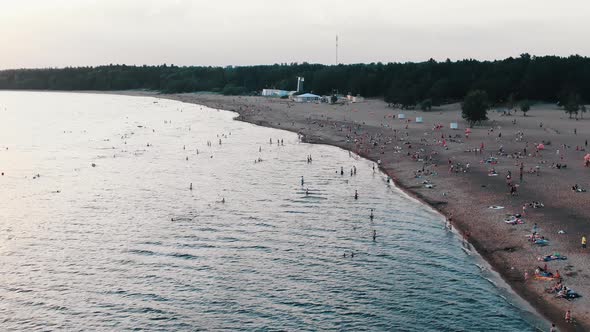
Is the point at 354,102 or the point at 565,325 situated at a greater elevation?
the point at 354,102

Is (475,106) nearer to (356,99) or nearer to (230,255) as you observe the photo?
(356,99)

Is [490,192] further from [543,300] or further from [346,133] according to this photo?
[346,133]

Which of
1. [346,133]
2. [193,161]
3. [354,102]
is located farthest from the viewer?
[354,102]

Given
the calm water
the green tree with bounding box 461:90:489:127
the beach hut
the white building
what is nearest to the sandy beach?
the green tree with bounding box 461:90:489:127

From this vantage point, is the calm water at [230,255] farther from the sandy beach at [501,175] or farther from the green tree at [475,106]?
the green tree at [475,106]

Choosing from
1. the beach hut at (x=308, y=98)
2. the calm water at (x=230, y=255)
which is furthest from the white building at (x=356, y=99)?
the calm water at (x=230, y=255)

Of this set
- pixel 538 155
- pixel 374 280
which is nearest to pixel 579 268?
pixel 374 280

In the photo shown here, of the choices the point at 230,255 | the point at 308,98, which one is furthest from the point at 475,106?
the point at 308,98
